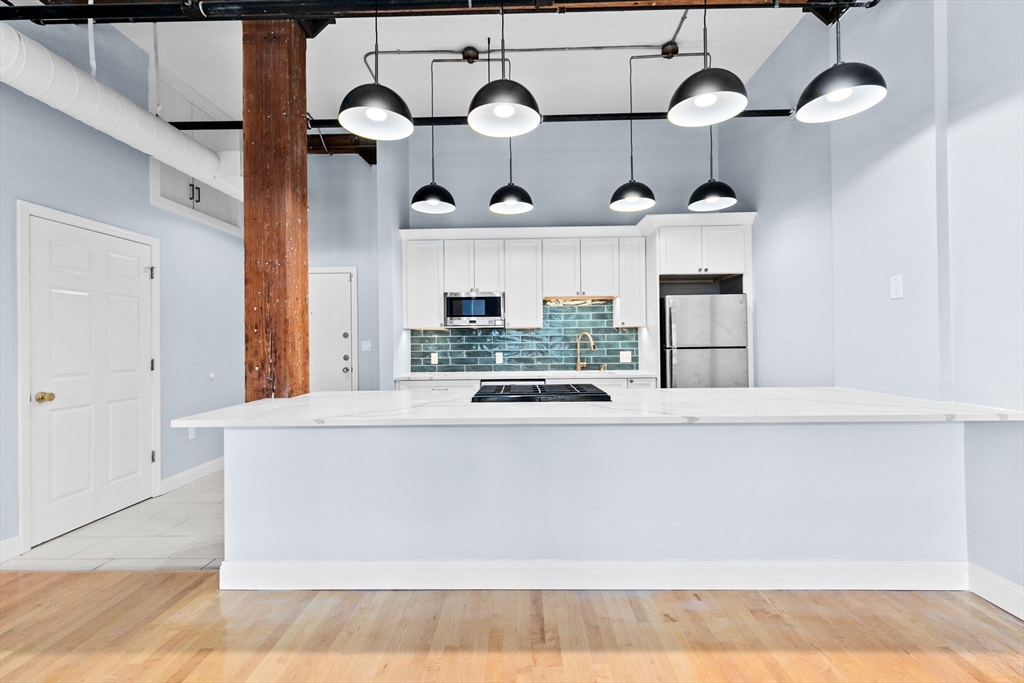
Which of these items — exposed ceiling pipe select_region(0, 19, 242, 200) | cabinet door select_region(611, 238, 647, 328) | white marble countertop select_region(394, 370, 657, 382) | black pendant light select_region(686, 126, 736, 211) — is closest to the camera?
exposed ceiling pipe select_region(0, 19, 242, 200)

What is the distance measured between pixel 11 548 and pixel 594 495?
11.2 ft

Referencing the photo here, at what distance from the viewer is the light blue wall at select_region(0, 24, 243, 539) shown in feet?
10.4

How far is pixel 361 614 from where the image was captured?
2412 mm

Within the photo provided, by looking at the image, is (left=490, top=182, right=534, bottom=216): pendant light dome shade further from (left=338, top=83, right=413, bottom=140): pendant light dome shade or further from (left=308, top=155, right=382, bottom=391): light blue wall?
(left=308, top=155, right=382, bottom=391): light blue wall

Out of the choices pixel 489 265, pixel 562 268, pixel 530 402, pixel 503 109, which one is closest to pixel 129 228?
pixel 489 265

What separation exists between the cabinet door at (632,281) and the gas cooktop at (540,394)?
228cm

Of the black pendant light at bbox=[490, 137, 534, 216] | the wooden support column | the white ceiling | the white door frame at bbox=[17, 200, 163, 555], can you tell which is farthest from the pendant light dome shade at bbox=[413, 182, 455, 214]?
the white door frame at bbox=[17, 200, 163, 555]

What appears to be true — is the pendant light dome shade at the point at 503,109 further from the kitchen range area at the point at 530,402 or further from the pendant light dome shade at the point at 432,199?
the pendant light dome shade at the point at 432,199

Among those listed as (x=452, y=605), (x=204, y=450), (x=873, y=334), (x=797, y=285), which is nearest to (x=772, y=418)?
(x=873, y=334)

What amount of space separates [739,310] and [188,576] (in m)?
4.51

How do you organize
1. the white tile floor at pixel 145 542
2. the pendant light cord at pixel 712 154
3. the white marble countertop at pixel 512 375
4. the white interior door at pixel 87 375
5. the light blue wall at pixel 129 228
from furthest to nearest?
1. the pendant light cord at pixel 712 154
2. the white marble countertop at pixel 512 375
3. the white interior door at pixel 87 375
4. the light blue wall at pixel 129 228
5. the white tile floor at pixel 145 542

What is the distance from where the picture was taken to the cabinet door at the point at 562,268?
543cm

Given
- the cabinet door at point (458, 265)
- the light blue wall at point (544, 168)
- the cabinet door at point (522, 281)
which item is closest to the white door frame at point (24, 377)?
the cabinet door at point (458, 265)

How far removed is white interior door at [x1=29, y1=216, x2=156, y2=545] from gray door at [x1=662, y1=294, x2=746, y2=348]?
446 cm
